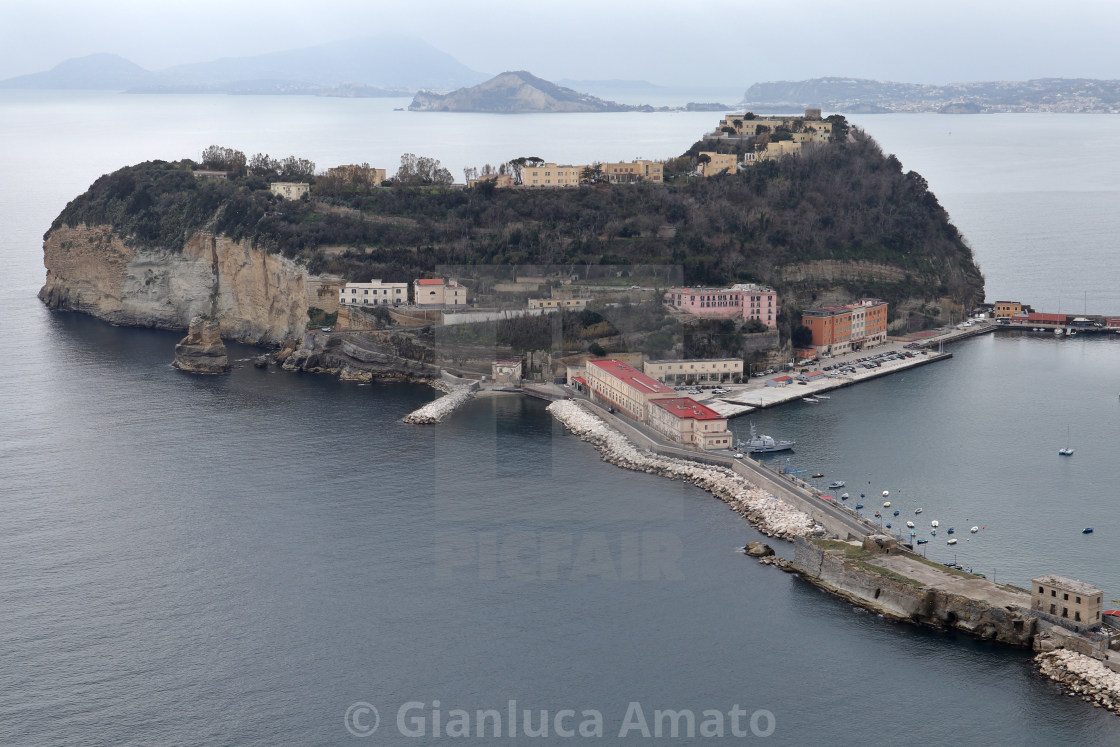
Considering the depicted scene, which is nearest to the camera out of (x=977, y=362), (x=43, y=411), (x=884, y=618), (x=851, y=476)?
(x=884, y=618)

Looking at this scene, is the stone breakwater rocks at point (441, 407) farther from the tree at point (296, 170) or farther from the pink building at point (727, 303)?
the tree at point (296, 170)

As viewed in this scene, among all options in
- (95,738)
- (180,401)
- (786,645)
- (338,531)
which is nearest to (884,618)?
(786,645)

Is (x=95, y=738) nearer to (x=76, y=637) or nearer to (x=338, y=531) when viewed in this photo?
(x=76, y=637)

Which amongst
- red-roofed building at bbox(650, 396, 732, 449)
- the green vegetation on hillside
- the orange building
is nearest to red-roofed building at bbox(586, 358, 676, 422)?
red-roofed building at bbox(650, 396, 732, 449)

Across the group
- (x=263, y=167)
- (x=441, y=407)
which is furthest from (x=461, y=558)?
(x=263, y=167)

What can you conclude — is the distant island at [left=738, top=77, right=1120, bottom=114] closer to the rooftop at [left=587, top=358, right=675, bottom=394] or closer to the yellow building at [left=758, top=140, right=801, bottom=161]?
the yellow building at [left=758, top=140, right=801, bottom=161]

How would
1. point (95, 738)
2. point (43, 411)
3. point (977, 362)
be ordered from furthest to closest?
point (977, 362), point (43, 411), point (95, 738)
